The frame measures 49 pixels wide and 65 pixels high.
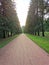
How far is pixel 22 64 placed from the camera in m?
8.82

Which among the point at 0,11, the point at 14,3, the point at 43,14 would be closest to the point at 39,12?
the point at 43,14

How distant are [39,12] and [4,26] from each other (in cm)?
1542

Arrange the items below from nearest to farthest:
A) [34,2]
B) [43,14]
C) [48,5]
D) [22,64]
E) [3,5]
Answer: [22,64]
[3,5]
[48,5]
[43,14]
[34,2]

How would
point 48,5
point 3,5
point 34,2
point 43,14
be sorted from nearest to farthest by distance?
point 3,5 → point 48,5 → point 43,14 → point 34,2

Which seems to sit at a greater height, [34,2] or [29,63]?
[34,2]

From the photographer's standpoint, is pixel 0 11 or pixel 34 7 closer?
pixel 0 11

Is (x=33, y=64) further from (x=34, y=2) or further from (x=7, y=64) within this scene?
(x=34, y=2)

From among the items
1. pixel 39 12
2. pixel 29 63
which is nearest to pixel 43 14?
pixel 39 12

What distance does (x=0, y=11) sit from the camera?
103ft

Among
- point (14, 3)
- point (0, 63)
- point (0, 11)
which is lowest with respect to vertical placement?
point (0, 63)

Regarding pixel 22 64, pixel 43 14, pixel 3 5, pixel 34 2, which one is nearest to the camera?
pixel 22 64

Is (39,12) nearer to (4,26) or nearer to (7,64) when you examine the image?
(4,26)

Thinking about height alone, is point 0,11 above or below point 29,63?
above

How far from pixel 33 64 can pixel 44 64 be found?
1.73ft
